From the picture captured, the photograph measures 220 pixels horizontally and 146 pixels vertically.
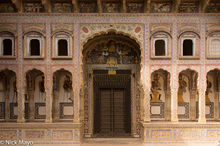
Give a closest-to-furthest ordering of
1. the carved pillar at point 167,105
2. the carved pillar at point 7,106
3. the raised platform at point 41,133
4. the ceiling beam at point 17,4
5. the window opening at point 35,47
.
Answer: the ceiling beam at point 17,4
the raised platform at point 41,133
the window opening at point 35,47
the carved pillar at point 7,106
the carved pillar at point 167,105

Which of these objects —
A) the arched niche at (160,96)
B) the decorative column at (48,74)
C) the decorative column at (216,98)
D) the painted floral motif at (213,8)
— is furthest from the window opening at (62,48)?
the decorative column at (216,98)

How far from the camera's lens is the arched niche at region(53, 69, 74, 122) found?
10633 millimetres

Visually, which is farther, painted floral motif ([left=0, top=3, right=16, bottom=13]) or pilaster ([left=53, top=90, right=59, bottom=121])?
pilaster ([left=53, top=90, right=59, bottom=121])

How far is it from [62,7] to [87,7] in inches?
37.9

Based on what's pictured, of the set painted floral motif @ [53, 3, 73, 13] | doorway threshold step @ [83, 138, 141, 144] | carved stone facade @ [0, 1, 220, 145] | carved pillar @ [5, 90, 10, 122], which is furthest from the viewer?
carved pillar @ [5, 90, 10, 122]

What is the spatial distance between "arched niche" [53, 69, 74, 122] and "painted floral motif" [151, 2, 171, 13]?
4.39 m

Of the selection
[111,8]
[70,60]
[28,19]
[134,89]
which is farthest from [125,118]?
[28,19]

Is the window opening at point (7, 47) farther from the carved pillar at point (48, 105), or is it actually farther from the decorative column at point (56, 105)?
the decorative column at point (56, 105)

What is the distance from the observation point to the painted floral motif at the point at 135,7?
31.6 feet

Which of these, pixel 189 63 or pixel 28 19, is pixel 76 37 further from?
pixel 189 63

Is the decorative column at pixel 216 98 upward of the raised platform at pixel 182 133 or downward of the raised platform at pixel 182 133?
upward

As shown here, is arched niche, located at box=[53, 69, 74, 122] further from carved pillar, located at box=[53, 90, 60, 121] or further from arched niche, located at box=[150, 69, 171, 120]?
arched niche, located at box=[150, 69, 171, 120]

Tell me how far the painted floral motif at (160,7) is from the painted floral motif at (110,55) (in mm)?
2188

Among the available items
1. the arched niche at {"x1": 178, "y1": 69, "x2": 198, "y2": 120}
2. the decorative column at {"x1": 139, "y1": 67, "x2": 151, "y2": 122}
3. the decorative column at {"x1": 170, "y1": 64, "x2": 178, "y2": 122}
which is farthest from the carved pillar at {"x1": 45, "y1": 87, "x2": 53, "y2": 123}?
the arched niche at {"x1": 178, "y1": 69, "x2": 198, "y2": 120}
